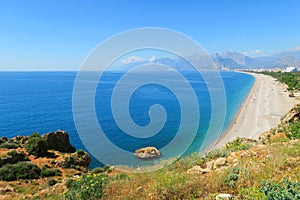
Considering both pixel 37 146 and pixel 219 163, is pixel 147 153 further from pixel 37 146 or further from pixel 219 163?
pixel 219 163

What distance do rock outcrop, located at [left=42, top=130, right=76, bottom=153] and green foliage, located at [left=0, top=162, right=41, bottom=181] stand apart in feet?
17.9

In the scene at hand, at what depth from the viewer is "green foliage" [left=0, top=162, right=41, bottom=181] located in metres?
15.1

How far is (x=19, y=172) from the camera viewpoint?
15531 mm

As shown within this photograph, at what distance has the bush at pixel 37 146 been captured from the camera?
19984 millimetres

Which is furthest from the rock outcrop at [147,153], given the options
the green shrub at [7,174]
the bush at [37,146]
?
the green shrub at [7,174]

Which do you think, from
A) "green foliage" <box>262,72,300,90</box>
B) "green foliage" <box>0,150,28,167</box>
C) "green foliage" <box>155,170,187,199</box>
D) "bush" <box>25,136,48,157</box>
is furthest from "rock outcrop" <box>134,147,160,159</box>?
"green foliage" <box>262,72,300,90</box>

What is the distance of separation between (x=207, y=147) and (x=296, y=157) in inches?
965

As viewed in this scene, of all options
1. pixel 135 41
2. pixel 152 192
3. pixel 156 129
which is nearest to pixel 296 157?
pixel 152 192

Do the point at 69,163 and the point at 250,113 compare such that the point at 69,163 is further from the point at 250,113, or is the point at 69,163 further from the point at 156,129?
the point at 250,113

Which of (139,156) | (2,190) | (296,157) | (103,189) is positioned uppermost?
(296,157)

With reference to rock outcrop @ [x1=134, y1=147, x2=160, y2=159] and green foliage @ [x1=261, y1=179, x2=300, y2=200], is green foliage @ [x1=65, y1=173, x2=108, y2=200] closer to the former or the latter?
green foliage @ [x1=261, y1=179, x2=300, y2=200]

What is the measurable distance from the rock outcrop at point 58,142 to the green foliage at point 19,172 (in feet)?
17.9

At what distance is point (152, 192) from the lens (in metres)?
4.75

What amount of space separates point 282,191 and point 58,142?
23.2m
